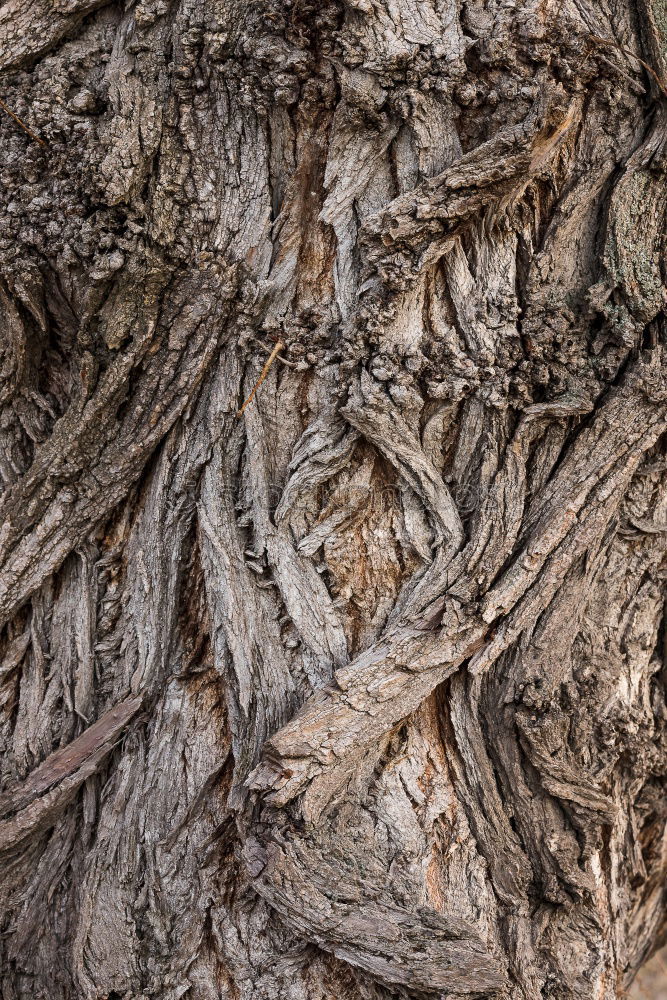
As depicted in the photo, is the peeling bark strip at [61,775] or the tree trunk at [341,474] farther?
the peeling bark strip at [61,775]

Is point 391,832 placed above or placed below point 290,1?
below

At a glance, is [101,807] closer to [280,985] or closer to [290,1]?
[280,985]

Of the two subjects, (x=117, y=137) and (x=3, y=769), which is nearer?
(x=117, y=137)

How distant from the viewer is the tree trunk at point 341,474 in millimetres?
1883

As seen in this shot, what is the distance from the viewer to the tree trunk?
1.88m

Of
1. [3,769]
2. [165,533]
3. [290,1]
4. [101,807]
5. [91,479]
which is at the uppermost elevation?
[290,1]

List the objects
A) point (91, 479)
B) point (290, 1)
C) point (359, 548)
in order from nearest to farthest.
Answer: point (290, 1) < point (359, 548) < point (91, 479)

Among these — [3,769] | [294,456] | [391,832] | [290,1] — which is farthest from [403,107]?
[3,769]

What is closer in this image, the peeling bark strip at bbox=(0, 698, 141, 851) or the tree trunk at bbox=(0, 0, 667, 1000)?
the tree trunk at bbox=(0, 0, 667, 1000)

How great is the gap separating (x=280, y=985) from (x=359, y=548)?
1.16 m

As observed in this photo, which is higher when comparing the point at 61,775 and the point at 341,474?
the point at 341,474

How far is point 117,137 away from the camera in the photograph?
1.99 meters

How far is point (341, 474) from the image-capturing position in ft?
6.63

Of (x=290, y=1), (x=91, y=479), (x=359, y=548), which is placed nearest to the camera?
(x=290, y=1)
